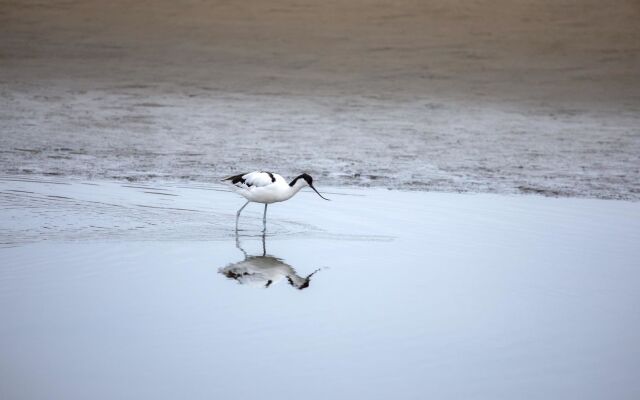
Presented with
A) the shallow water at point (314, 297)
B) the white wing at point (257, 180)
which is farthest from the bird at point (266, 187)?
the shallow water at point (314, 297)

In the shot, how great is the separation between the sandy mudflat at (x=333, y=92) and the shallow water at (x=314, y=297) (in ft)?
5.73

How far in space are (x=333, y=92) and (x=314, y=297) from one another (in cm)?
1113

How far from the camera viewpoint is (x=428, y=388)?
242 inches

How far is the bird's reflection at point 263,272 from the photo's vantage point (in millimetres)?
8273

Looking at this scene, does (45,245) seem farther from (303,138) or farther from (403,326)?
(303,138)

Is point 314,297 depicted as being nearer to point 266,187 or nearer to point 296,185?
point 266,187

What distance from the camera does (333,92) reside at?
1869 centimetres

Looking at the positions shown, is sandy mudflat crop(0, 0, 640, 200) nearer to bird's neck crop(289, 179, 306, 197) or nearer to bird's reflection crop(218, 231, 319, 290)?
bird's neck crop(289, 179, 306, 197)

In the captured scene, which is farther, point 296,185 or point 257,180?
point 296,185

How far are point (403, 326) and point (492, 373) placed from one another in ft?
3.15

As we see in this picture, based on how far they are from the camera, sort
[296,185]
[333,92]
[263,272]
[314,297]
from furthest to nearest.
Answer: [333,92] → [296,185] → [263,272] → [314,297]

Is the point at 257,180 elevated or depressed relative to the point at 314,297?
elevated

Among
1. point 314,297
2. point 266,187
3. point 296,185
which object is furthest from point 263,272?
point 296,185

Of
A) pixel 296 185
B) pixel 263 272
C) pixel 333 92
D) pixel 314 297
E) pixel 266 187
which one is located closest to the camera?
pixel 314 297
